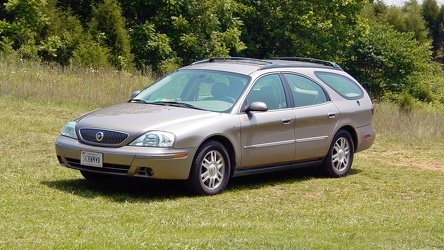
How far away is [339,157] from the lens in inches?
491

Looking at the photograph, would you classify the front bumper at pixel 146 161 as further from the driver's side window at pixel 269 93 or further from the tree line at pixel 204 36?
the tree line at pixel 204 36

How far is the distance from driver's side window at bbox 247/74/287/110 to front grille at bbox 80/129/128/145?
6.39 feet

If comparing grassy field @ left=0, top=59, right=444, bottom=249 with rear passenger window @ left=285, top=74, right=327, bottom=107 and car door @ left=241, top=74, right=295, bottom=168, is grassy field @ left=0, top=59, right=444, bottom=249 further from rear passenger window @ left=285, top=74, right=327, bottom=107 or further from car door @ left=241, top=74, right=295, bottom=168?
rear passenger window @ left=285, top=74, right=327, bottom=107

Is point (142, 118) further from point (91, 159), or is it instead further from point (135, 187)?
point (135, 187)

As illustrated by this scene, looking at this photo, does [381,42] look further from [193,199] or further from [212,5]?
[193,199]

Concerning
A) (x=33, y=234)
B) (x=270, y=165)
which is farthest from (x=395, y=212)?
(x=33, y=234)

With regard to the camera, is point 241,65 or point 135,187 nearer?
point 135,187

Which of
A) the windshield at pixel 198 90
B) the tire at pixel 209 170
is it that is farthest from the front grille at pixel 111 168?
the windshield at pixel 198 90

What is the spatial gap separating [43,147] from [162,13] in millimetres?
20584

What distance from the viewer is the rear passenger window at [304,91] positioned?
1182 cm

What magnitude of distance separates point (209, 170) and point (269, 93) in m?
1.72

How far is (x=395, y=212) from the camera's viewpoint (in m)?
10.1

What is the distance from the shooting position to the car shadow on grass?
32.8ft

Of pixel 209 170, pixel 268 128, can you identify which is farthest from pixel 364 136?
pixel 209 170
